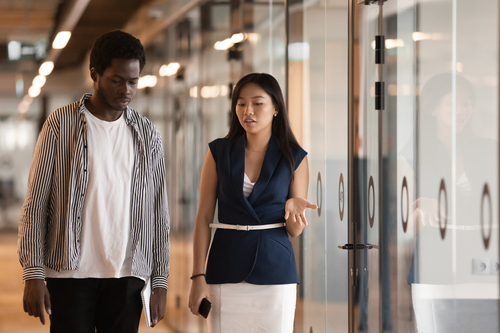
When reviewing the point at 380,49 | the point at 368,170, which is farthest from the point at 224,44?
the point at 368,170

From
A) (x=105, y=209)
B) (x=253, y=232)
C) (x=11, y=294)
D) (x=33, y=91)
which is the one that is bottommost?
(x=11, y=294)

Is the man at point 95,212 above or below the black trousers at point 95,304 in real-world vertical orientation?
above

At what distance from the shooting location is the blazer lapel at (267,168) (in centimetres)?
203

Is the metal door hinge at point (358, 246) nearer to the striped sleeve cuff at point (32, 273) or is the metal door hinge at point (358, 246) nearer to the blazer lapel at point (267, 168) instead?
the blazer lapel at point (267, 168)

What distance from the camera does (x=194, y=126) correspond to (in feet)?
13.6

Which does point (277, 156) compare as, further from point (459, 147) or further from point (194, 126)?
point (194, 126)

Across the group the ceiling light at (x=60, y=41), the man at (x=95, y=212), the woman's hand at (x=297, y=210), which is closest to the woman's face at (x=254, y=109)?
the woman's hand at (x=297, y=210)

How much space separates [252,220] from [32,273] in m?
0.73

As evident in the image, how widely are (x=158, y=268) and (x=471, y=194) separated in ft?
3.55

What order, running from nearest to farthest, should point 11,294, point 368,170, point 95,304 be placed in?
1. point 95,304
2. point 368,170
3. point 11,294

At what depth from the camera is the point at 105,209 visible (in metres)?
1.75

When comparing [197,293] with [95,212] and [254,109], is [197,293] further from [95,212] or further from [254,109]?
[254,109]

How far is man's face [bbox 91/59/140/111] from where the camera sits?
5.82 feet

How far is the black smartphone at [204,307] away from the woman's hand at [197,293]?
0.01 m
